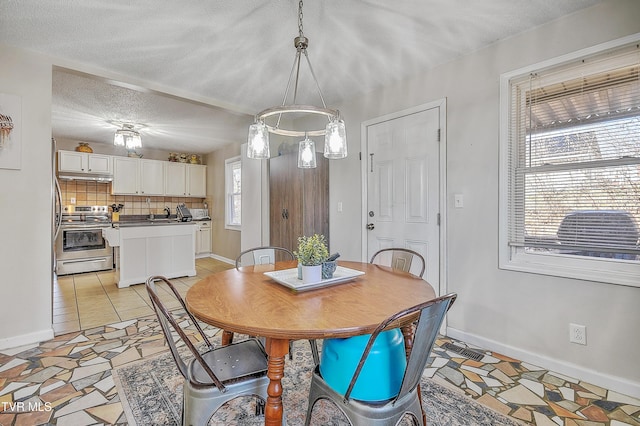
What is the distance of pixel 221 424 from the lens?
1.55 meters

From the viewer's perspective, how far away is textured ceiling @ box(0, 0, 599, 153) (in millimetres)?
1922

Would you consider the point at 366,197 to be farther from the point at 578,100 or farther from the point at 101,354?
the point at 101,354

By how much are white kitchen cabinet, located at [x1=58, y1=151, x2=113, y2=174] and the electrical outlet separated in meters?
6.90

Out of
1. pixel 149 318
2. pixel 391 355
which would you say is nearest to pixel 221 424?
pixel 391 355

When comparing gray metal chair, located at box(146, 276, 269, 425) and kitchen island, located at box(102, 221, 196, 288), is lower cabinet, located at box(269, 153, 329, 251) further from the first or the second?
gray metal chair, located at box(146, 276, 269, 425)

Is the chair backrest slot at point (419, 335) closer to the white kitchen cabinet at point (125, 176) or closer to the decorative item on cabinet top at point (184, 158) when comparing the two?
the white kitchen cabinet at point (125, 176)

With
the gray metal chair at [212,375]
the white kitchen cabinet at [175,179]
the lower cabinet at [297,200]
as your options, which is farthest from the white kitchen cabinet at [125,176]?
the gray metal chair at [212,375]

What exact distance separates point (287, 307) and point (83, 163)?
5.96m

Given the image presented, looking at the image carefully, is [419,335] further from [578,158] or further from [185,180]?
[185,180]

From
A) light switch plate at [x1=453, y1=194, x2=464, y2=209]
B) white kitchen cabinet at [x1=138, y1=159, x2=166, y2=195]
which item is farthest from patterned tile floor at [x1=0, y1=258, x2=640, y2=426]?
white kitchen cabinet at [x1=138, y1=159, x2=166, y2=195]

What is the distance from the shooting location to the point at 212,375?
3.69ft

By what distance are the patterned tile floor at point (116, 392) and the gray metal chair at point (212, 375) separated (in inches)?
28.5

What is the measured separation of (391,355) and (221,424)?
1015 millimetres

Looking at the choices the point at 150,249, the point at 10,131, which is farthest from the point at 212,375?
the point at 150,249
